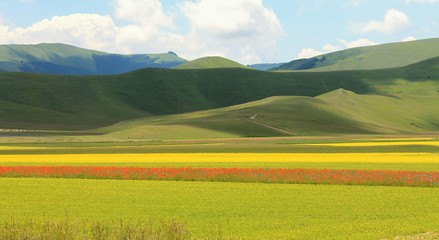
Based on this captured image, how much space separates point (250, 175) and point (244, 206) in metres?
14.6

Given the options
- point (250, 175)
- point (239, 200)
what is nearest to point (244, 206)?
point (239, 200)

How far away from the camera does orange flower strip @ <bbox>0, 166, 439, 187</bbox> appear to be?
44.5 metres

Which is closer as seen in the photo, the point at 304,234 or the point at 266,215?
the point at 304,234

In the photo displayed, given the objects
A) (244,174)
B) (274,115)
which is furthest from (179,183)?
(274,115)

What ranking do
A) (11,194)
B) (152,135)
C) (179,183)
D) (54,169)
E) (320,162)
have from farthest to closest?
(152,135) → (320,162) → (54,169) → (179,183) → (11,194)

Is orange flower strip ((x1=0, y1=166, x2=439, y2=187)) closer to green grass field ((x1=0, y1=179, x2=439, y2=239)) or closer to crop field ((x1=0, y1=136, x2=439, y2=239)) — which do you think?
crop field ((x1=0, y1=136, x2=439, y2=239))

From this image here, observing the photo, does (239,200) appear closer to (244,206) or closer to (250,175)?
(244,206)

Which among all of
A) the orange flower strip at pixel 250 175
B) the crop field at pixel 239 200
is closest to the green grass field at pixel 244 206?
the crop field at pixel 239 200

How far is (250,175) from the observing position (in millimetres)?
47500

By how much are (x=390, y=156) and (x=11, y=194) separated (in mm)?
47171

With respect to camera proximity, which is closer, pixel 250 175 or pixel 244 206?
pixel 244 206

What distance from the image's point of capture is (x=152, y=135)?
14412cm

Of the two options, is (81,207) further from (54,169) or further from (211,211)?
(54,169)

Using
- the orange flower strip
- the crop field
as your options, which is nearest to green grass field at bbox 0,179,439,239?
the crop field
